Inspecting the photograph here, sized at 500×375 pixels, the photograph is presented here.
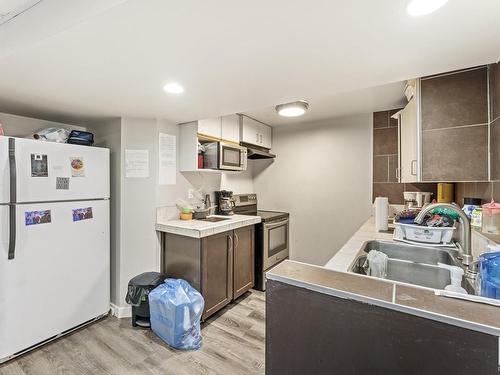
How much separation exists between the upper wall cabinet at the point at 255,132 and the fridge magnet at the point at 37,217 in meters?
2.11

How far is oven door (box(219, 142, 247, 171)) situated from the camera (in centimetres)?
267

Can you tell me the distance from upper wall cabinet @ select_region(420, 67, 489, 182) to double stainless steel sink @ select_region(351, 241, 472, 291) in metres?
0.48

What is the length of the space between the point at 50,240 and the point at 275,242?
234cm

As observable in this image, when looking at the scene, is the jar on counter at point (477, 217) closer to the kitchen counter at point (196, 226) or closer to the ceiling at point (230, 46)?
the ceiling at point (230, 46)

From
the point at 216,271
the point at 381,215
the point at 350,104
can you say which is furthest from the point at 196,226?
the point at 350,104

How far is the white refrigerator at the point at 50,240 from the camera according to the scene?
1741 millimetres

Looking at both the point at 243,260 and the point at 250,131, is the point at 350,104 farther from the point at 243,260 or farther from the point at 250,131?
the point at 243,260

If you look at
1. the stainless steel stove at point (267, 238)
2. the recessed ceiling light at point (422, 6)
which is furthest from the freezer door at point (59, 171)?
the recessed ceiling light at point (422, 6)

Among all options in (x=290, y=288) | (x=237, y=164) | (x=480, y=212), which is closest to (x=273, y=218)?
(x=237, y=164)

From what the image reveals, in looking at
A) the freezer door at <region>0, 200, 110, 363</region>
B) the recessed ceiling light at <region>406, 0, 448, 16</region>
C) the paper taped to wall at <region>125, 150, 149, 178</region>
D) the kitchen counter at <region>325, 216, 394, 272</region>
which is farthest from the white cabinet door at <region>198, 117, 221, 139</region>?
the recessed ceiling light at <region>406, 0, 448, 16</region>

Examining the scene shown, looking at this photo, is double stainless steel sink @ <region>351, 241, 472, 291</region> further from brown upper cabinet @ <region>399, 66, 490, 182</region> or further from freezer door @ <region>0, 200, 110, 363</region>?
freezer door @ <region>0, 200, 110, 363</region>

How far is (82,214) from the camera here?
2.16 m

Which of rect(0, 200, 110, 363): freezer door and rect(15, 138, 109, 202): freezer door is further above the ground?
rect(15, 138, 109, 202): freezer door

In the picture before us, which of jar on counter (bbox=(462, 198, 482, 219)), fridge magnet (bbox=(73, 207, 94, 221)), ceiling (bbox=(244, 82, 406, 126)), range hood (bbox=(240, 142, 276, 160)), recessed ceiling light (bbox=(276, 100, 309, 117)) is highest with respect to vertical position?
ceiling (bbox=(244, 82, 406, 126))
